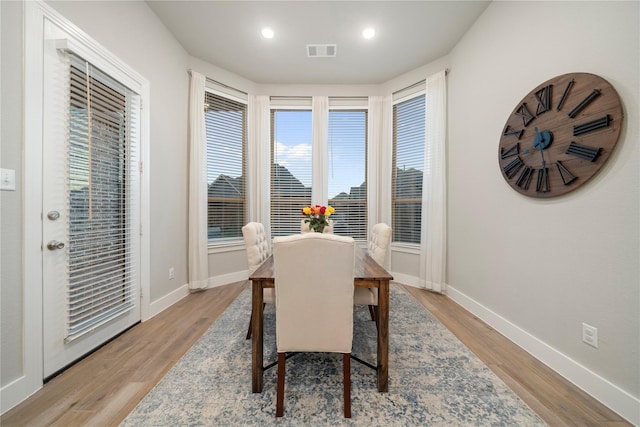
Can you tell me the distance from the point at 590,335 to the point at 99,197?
11.8 feet

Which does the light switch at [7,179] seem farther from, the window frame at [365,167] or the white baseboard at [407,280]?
the white baseboard at [407,280]

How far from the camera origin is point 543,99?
1715 mm

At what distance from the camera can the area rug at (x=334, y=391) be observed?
1220mm

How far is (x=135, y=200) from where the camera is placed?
220 cm

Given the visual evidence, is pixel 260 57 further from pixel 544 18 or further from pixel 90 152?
pixel 544 18

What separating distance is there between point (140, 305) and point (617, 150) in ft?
12.5

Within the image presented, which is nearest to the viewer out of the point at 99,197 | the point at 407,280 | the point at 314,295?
the point at 314,295

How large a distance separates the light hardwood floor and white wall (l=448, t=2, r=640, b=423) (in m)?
0.17

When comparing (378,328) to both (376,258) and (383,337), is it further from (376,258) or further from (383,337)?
(376,258)

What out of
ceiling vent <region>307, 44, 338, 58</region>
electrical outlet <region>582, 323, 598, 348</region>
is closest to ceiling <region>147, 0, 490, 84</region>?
ceiling vent <region>307, 44, 338, 58</region>

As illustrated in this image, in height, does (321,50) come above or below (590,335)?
above

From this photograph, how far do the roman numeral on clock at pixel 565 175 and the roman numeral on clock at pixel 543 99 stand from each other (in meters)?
0.44

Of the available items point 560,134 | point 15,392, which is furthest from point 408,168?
point 15,392

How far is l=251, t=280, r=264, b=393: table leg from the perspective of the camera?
136 centimetres
